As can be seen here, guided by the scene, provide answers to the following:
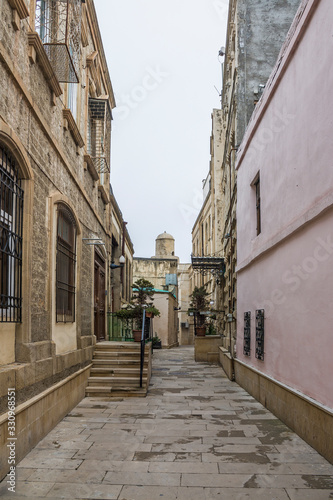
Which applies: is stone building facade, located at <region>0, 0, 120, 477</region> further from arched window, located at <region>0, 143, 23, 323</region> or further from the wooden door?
the wooden door

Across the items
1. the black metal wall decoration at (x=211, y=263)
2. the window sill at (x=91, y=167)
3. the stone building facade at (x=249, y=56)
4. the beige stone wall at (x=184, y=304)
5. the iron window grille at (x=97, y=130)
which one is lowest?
the beige stone wall at (x=184, y=304)

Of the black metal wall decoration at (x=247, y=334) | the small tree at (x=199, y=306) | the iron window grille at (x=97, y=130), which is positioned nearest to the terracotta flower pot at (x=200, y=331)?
the small tree at (x=199, y=306)

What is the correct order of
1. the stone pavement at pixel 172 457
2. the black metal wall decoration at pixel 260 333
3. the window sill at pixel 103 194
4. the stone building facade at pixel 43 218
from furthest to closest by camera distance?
the window sill at pixel 103 194, the black metal wall decoration at pixel 260 333, the stone building facade at pixel 43 218, the stone pavement at pixel 172 457

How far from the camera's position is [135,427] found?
696cm

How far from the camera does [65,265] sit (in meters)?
8.48

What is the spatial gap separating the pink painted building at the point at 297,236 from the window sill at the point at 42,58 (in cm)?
356

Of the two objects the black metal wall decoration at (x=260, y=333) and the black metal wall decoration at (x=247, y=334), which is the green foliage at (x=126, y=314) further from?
the black metal wall decoration at (x=260, y=333)

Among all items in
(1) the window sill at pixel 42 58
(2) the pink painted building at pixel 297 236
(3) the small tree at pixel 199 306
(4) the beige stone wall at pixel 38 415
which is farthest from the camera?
(3) the small tree at pixel 199 306

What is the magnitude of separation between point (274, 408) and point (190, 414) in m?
1.38

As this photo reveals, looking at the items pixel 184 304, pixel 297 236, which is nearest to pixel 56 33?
pixel 297 236

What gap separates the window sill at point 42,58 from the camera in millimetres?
6043

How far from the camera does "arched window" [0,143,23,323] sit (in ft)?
17.1

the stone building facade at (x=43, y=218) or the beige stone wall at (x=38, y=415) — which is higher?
the stone building facade at (x=43, y=218)

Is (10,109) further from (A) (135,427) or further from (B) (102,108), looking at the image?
(B) (102,108)
